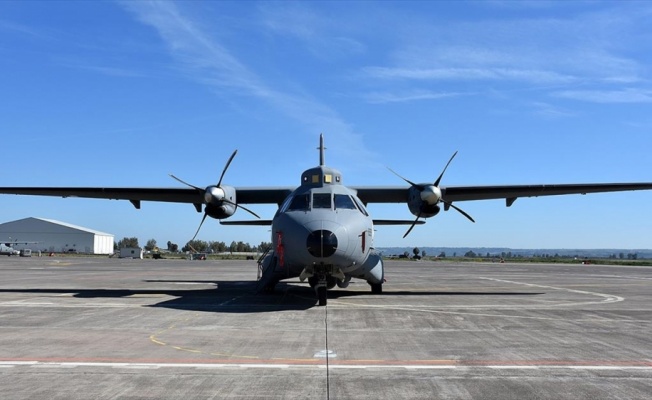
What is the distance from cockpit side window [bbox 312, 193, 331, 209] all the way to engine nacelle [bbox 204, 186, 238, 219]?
491 centimetres

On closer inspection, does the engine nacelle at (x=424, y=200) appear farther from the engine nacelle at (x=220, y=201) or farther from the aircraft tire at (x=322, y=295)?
the engine nacelle at (x=220, y=201)

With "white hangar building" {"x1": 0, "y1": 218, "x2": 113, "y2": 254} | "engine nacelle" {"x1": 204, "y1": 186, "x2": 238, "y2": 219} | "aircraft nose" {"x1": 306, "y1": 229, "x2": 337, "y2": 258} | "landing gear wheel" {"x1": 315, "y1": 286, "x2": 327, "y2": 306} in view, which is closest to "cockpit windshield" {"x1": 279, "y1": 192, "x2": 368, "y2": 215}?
"aircraft nose" {"x1": 306, "y1": 229, "x2": 337, "y2": 258}

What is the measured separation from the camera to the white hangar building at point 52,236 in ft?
425

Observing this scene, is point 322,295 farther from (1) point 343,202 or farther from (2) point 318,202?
(1) point 343,202

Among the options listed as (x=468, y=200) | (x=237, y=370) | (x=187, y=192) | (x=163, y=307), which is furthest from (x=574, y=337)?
(x=187, y=192)

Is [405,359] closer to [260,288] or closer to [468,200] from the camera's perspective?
[260,288]

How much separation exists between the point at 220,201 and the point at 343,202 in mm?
5445

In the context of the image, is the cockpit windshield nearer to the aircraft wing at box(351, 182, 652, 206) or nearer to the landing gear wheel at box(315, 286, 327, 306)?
the landing gear wheel at box(315, 286, 327, 306)

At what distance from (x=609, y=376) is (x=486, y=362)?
1.61 metres

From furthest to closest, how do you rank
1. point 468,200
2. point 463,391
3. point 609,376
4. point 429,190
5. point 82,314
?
point 468,200
point 429,190
point 82,314
point 609,376
point 463,391

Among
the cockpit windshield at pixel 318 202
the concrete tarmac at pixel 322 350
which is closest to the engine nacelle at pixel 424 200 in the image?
the cockpit windshield at pixel 318 202

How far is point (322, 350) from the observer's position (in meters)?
8.94

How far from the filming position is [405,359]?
826 centimetres

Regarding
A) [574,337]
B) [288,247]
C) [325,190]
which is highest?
[325,190]
